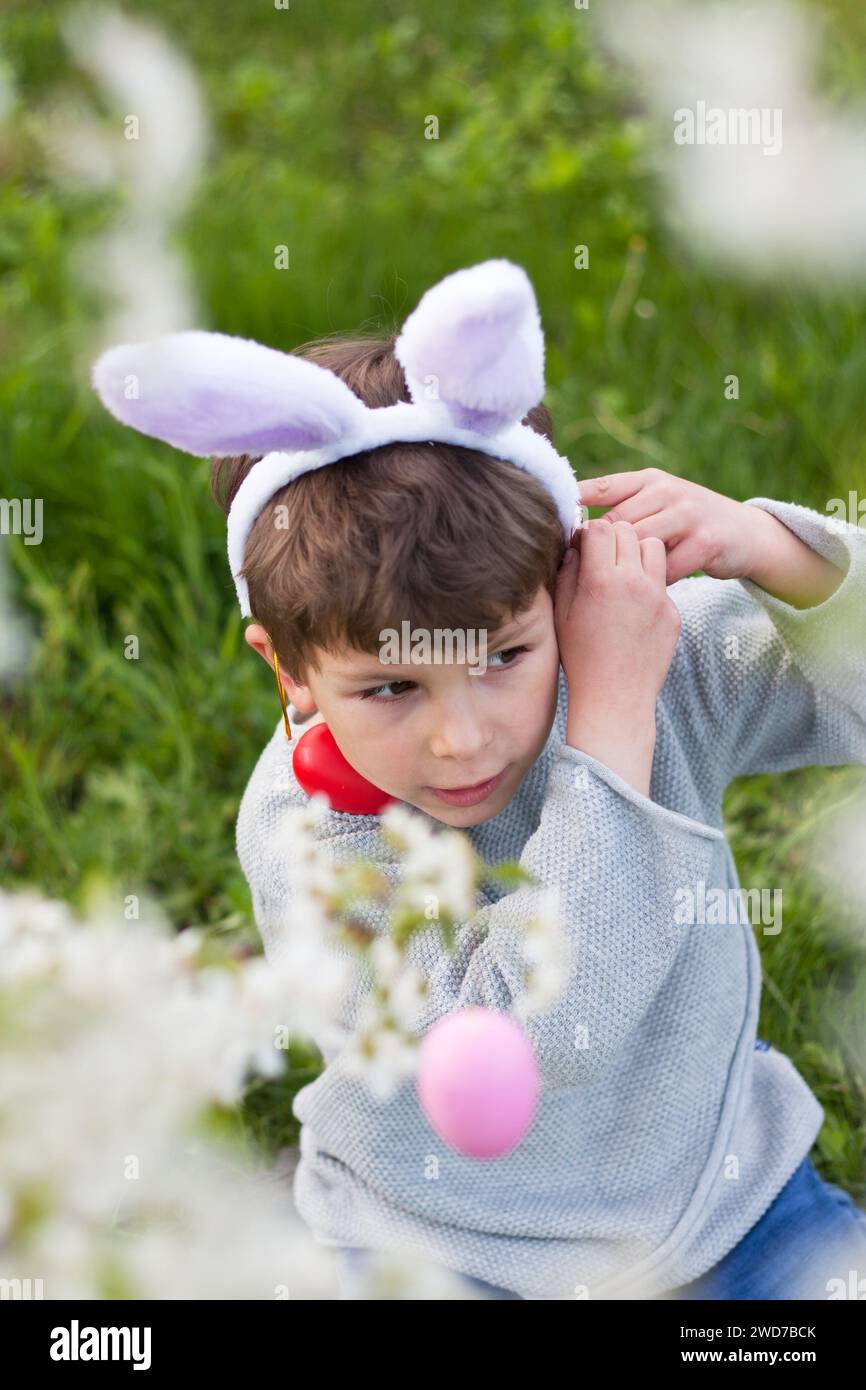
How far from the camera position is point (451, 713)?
98 cm

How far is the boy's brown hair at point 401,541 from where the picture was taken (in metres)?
0.98

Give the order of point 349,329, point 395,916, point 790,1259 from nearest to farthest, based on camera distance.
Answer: point 395,916 < point 790,1259 < point 349,329

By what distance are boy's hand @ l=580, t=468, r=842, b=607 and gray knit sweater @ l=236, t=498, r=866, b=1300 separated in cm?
2

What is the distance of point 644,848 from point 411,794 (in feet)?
0.57

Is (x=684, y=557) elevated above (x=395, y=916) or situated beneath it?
elevated above

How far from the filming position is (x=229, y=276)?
280 cm

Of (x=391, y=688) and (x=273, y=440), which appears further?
(x=391, y=688)

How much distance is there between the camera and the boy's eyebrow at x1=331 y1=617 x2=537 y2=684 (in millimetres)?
993

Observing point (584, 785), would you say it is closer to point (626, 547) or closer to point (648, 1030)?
point (626, 547)

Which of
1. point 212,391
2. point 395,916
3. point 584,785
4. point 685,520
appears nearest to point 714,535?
point 685,520

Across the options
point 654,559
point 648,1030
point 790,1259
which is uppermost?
point 654,559

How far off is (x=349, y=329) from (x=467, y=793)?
5.07 ft

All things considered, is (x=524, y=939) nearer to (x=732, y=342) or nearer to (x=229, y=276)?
(x=732, y=342)
